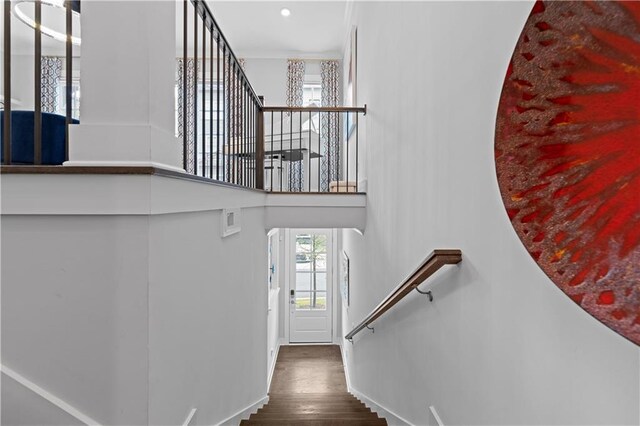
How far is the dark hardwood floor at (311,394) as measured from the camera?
285cm

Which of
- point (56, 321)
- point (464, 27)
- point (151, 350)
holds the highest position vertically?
point (464, 27)

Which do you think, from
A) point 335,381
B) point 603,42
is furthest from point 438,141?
point 335,381

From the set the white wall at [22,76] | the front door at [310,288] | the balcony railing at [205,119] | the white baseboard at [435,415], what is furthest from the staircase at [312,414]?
the white wall at [22,76]

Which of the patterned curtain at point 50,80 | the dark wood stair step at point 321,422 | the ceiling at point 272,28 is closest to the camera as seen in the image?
the dark wood stair step at point 321,422

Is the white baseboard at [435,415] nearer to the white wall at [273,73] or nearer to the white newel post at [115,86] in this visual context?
the white newel post at [115,86]

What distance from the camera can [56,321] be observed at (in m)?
1.17

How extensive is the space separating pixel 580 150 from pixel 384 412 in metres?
2.76

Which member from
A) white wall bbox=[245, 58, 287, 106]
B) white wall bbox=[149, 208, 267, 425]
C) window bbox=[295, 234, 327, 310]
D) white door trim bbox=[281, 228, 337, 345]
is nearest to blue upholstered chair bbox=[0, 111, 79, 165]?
white wall bbox=[149, 208, 267, 425]

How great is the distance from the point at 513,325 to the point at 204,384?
4.74 ft

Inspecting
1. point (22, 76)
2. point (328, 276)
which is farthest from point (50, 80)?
point (328, 276)

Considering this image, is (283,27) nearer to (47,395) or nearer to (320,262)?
(320,262)

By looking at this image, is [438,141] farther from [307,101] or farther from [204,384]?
[307,101]

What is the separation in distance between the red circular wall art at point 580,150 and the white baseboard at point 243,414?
6.64ft

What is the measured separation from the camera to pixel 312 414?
3.17 meters
